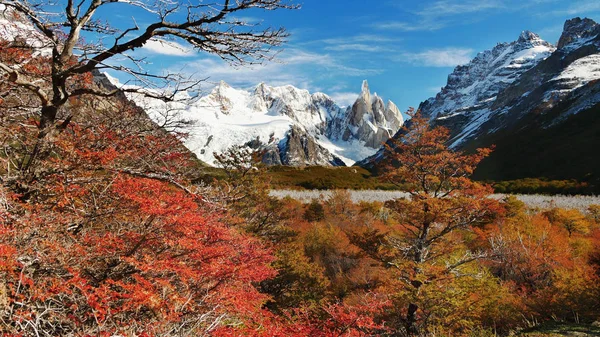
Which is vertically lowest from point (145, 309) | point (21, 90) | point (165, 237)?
point (145, 309)

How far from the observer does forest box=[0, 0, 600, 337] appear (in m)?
6.15

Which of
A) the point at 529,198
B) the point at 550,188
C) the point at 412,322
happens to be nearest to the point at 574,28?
the point at 550,188

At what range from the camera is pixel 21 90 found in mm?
6988

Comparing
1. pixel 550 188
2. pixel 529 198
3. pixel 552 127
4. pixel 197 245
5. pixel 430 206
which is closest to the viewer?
pixel 197 245

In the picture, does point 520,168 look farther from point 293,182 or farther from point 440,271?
point 440,271

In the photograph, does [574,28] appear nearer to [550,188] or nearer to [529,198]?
[550,188]

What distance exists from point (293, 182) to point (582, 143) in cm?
6561

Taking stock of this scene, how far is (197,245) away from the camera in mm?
9367

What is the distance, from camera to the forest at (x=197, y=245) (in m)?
6.15

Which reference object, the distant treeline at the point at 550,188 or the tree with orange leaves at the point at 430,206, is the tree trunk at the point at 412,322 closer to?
the tree with orange leaves at the point at 430,206

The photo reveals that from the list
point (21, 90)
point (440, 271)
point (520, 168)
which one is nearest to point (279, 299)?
point (440, 271)

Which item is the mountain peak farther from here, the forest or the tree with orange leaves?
the tree with orange leaves

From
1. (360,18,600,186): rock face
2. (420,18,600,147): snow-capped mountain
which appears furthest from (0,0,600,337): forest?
(420,18,600,147): snow-capped mountain

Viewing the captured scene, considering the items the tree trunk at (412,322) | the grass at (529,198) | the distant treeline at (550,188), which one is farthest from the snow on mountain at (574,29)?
the tree trunk at (412,322)
